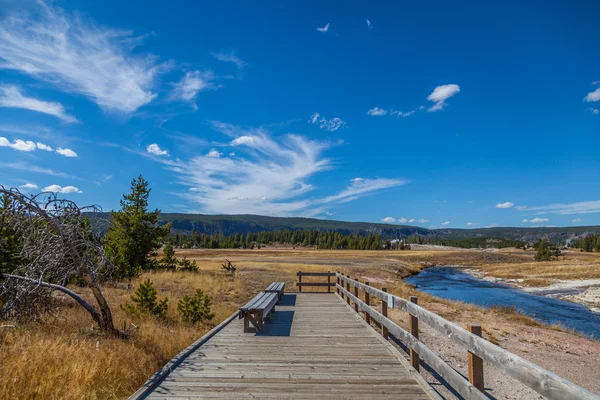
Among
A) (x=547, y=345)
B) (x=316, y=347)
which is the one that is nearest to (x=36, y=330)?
(x=316, y=347)

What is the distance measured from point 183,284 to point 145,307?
804cm

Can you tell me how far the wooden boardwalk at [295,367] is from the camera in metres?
4.40

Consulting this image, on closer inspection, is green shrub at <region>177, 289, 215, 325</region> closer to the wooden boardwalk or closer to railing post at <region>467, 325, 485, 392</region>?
the wooden boardwalk

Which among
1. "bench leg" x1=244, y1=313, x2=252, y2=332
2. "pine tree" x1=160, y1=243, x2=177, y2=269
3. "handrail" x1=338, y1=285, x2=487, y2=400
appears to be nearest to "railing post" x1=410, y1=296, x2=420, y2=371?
"handrail" x1=338, y1=285, x2=487, y2=400

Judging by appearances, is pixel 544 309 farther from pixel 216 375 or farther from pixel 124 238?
pixel 124 238

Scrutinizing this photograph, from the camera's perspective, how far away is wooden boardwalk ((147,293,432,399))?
173 inches

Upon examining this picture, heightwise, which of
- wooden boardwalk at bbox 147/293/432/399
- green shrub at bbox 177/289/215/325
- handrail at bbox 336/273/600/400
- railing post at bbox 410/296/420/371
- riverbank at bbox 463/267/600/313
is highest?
handrail at bbox 336/273/600/400

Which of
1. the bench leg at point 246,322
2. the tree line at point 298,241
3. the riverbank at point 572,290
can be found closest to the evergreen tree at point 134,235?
the bench leg at point 246,322

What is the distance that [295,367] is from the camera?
5328 mm

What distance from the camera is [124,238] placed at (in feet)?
66.7

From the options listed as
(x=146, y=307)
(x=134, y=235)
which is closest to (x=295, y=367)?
(x=146, y=307)

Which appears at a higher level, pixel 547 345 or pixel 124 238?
pixel 124 238

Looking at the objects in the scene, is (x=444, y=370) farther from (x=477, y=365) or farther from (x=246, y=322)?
(x=246, y=322)

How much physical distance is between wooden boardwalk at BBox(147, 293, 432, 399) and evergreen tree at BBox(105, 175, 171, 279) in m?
14.1
